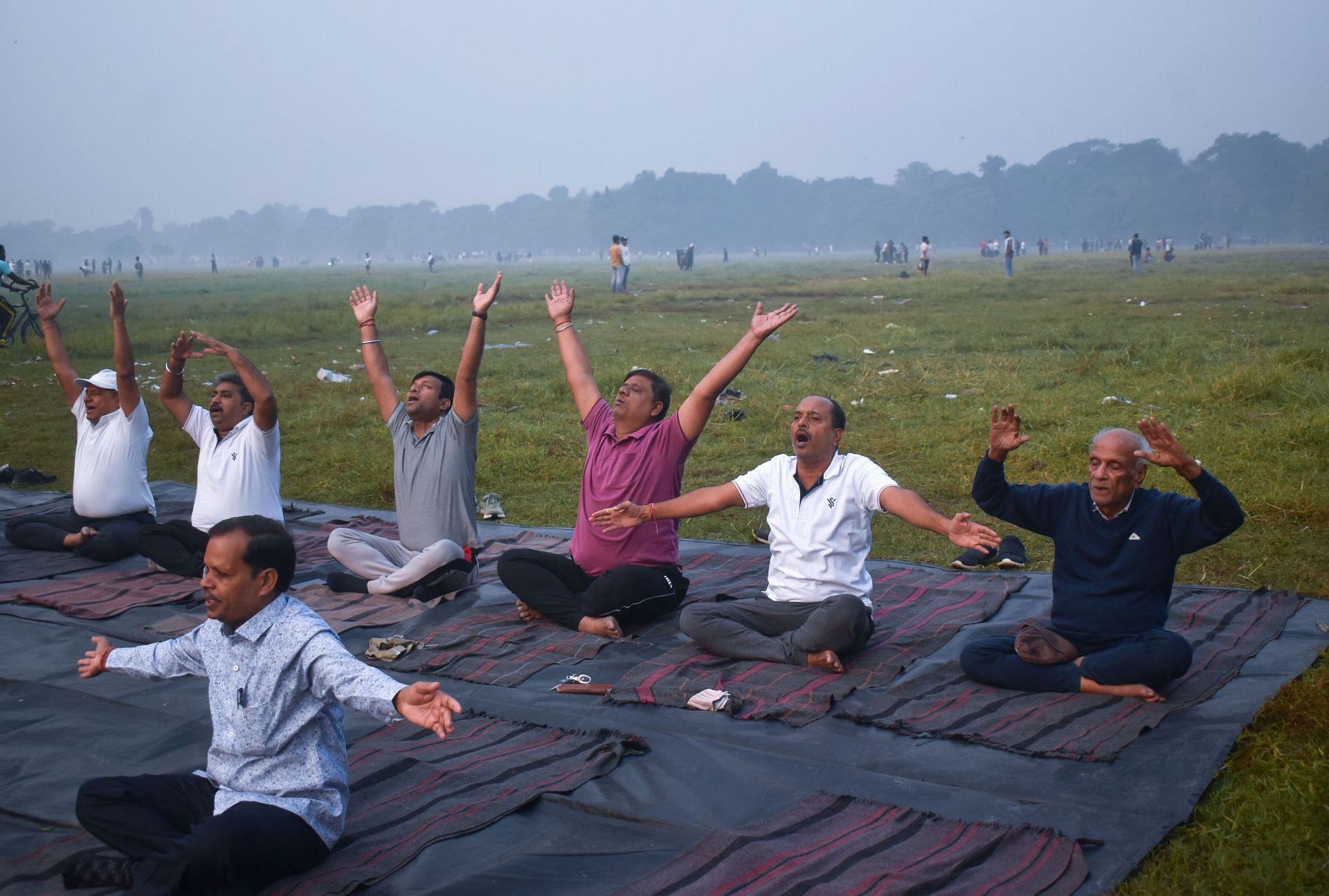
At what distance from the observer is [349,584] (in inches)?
289

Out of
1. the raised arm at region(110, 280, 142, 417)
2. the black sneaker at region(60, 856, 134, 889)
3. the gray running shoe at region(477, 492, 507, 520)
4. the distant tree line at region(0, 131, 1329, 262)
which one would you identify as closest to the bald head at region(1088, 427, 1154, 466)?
the black sneaker at region(60, 856, 134, 889)

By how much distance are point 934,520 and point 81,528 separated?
6295 mm

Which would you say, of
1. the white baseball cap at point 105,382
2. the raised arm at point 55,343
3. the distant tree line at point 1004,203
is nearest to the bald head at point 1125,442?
the white baseball cap at point 105,382

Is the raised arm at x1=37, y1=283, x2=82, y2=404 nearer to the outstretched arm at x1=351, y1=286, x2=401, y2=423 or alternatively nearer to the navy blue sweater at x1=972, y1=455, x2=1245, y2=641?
the outstretched arm at x1=351, y1=286, x2=401, y2=423

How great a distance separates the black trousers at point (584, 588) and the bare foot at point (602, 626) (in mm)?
30

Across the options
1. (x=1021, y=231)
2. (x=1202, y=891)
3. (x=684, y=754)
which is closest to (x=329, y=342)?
(x=684, y=754)

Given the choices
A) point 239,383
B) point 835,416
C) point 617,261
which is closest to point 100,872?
point 835,416

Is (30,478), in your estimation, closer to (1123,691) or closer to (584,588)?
(584,588)

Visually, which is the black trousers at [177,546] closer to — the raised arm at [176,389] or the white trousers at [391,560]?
the raised arm at [176,389]

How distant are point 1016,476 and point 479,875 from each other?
24.2 ft

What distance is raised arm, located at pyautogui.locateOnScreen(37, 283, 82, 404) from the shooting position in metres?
8.38

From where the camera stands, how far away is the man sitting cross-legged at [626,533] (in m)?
6.35

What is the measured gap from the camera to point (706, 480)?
10.6m

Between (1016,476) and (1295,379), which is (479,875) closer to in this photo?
(1016,476)
